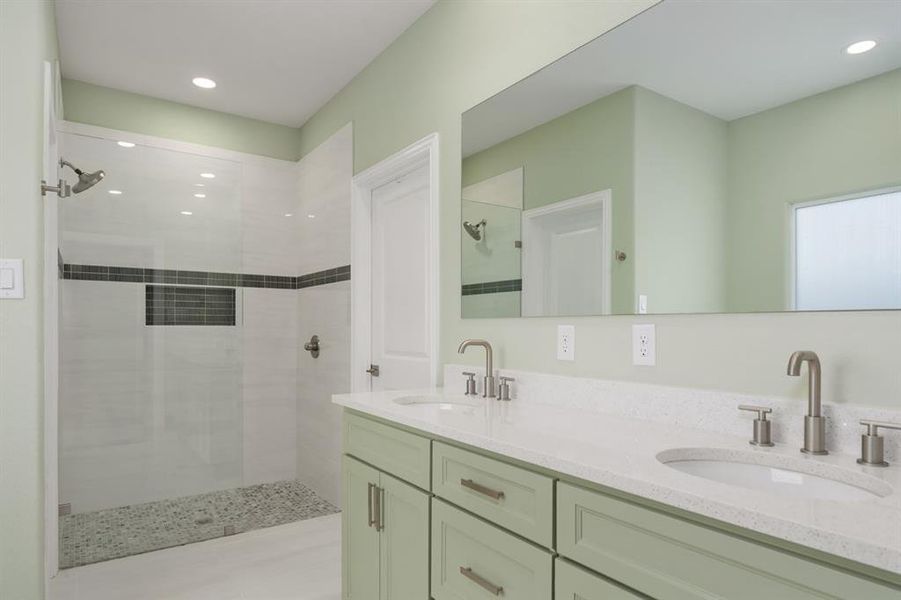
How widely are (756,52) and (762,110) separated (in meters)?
0.14

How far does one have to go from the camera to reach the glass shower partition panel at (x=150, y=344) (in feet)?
11.1

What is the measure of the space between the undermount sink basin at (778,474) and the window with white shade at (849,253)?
1.18ft

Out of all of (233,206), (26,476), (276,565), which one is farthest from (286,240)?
(26,476)

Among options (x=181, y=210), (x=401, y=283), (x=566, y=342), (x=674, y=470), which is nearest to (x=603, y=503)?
(x=674, y=470)

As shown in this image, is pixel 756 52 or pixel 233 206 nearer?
pixel 756 52

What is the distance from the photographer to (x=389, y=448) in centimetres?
181

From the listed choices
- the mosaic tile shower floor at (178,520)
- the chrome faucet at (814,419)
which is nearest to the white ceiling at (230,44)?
the chrome faucet at (814,419)

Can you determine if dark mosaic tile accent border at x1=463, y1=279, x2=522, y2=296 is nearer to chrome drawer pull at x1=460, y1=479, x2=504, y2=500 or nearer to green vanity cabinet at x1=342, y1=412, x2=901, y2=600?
green vanity cabinet at x1=342, y1=412, x2=901, y2=600

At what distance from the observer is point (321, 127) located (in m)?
3.86

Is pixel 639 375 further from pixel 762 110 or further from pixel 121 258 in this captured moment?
pixel 121 258

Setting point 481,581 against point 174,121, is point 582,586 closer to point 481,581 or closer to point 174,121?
point 481,581

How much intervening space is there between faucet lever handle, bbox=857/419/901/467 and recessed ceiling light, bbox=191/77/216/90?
365 centimetres

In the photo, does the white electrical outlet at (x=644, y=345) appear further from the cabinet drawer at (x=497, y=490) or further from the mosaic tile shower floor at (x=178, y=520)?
the mosaic tile shower floor at (x=178, y=520)

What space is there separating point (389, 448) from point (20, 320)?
48.4 inches
